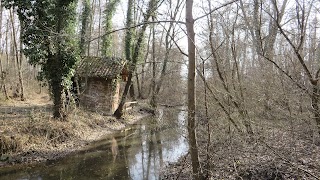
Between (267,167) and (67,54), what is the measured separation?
1079cm

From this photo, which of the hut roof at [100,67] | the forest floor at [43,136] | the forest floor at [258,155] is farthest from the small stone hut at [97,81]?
the forest floor at [258,155]

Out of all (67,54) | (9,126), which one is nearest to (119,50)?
(67,54)

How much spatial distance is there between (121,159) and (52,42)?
5899mm

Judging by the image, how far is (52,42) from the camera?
13742 millimetres

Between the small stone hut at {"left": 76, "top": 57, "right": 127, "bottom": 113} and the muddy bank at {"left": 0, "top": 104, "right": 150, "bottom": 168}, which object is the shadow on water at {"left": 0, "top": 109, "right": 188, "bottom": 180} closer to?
the muddy bank at {"left": 0, "top": 104, "right": 150, "bottom": 168}

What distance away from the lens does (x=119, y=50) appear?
43.8 m

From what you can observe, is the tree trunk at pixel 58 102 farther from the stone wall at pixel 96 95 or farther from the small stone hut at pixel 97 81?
the stone wall at pixel 96 95

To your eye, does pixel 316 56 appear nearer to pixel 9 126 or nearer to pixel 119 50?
pixel 9 126

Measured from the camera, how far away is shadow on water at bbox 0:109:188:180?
10.3 meters

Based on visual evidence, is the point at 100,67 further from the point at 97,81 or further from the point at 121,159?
the point at 121,159

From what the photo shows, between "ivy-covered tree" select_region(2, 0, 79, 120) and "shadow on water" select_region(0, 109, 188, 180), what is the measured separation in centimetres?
342

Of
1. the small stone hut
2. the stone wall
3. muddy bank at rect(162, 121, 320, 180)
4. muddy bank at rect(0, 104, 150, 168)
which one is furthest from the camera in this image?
the stone wall

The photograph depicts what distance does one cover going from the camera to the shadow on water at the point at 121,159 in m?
10.3

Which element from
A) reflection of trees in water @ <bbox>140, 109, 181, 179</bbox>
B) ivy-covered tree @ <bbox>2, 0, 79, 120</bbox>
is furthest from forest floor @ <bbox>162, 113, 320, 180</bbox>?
ivy-covered tree @ <bbox>2, 0, 79, 120</bbox>
